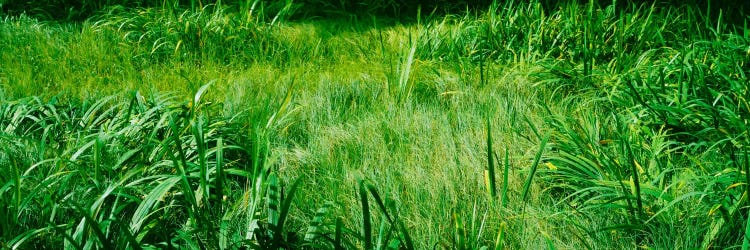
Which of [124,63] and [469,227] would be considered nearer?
[469,227]

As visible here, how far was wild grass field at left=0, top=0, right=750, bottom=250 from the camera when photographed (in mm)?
1982

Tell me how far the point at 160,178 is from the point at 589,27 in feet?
8.81

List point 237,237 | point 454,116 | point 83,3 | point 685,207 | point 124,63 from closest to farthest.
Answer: point 237,237 < point 685,207 < point 454,116 < point 124,63 < point 83,3

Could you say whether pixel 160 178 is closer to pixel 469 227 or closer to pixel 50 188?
pixel 50 188

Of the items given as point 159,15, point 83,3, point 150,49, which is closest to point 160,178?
point 150,49

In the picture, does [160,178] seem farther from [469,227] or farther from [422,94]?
[422,94]

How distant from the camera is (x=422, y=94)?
3.38 meters

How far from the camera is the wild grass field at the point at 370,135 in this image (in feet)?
6.50

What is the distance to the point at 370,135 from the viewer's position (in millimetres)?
2787

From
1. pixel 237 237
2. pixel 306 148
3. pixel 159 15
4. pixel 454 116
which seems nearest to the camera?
pixel 237 237

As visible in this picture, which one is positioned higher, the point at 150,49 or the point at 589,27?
the point at 589,27

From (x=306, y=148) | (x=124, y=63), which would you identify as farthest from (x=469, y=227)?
(x=124, y=63)

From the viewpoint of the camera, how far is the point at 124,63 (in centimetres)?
384

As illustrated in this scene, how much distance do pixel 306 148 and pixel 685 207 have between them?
1480mm
